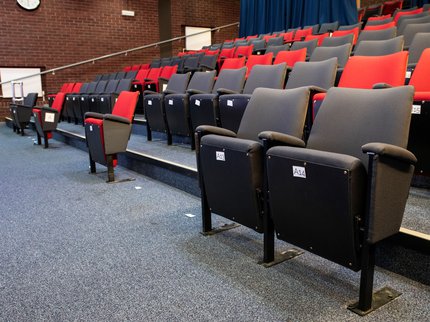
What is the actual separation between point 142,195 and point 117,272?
39.9 inches

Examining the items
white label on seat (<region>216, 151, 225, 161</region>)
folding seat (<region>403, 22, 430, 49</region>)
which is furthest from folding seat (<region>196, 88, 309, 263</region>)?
folding seat (<region>403, 22, 430, 49</region>)

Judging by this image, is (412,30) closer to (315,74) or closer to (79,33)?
(315,74)

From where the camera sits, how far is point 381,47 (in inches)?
99.7

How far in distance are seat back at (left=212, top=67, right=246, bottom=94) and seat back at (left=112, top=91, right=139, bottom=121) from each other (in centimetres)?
67

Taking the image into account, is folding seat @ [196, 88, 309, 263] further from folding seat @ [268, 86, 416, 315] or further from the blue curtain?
the blue curtain

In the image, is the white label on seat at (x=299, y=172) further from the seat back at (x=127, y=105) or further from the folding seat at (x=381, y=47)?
the seat back at (x=127, y=105)

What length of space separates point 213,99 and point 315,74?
0.72 meters

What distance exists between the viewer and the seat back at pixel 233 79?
294 centimetres

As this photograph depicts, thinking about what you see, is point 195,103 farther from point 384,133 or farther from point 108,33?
point 108,33

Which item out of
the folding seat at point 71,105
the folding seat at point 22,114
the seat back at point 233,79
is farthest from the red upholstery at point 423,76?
the folding seat at point 22,114

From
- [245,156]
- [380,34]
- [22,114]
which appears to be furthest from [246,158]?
[22,114]

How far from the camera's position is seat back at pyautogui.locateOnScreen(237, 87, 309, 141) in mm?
1564

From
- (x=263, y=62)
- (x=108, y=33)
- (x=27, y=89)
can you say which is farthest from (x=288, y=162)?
(x=108, y=33)

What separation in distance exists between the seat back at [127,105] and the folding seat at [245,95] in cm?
73
